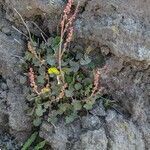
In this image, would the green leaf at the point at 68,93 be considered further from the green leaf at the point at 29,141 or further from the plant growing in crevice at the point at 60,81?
the green leaf at the point at 29,141

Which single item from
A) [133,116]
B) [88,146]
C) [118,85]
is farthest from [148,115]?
[88,146]

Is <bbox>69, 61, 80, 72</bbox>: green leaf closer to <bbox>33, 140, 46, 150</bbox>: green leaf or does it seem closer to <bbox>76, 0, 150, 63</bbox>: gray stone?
<bbox>76, 0, 150, 63</bbox>: gray stone

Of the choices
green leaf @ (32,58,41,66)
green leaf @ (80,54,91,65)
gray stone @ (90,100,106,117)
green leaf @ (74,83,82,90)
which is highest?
green leaf @ (80,54,91,65)

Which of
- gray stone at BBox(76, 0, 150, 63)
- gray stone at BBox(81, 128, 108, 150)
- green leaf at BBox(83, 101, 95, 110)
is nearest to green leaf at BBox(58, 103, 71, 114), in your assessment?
green leaf at BBox(83, 101, 95, 110)

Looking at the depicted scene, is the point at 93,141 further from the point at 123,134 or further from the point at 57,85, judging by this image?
the point at 57,85

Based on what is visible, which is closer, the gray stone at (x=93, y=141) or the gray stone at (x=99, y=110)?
the gray stone at (x=93, y=141)

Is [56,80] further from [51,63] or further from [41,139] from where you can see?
[41,139]

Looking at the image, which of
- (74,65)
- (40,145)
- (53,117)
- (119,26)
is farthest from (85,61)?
(40,145)

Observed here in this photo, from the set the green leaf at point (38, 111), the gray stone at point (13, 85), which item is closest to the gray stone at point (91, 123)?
the green leaf at point (38, 111)
